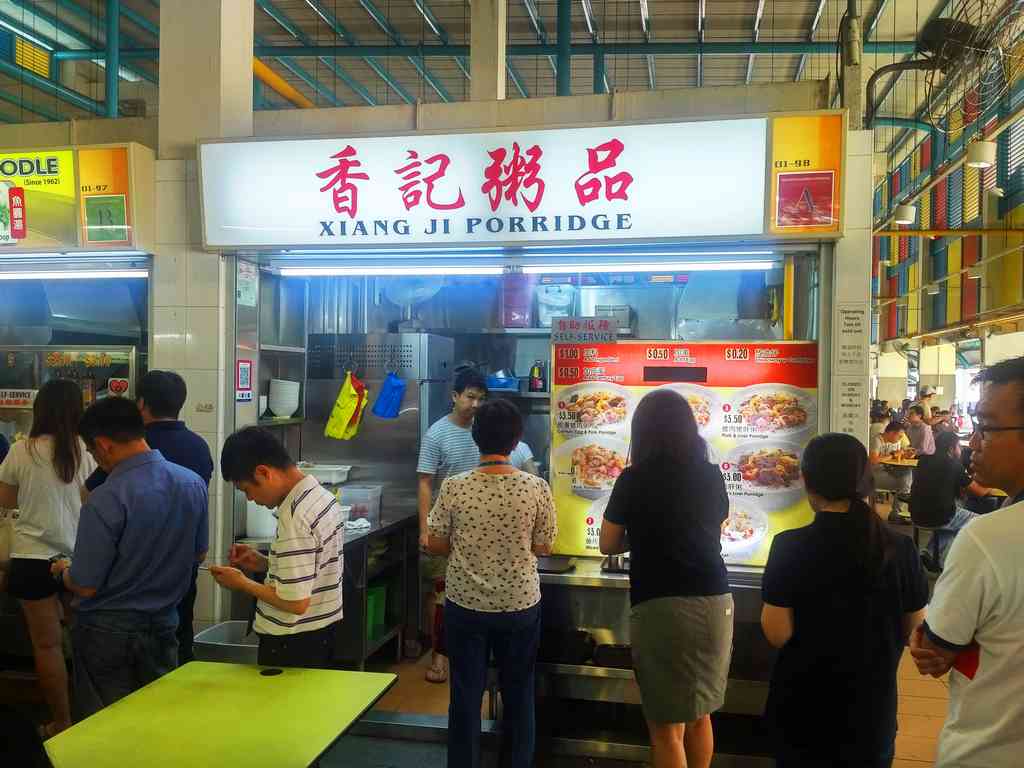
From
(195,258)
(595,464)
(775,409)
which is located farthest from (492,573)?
(195,258)

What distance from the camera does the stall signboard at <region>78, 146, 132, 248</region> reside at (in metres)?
4.17

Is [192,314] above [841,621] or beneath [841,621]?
above

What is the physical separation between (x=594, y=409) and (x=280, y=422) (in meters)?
2.04

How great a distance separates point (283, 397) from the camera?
191 inches

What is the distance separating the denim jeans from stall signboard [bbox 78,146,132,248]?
7.16 feet

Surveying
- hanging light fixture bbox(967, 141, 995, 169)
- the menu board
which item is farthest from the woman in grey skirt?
hanging light fixture bbox(967, 141, 995, 169)

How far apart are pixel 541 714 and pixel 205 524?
5.96 ft

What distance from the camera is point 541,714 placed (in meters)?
3.78

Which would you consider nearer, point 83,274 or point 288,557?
point 288,557

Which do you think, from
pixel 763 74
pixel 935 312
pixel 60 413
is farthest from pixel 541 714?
pixel 935 312

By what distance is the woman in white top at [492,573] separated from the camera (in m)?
2.95

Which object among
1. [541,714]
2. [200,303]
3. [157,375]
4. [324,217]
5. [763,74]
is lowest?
[541,714]

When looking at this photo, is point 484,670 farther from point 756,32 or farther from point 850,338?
point 756,32

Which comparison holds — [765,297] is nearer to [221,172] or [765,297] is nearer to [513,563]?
[513,563]
